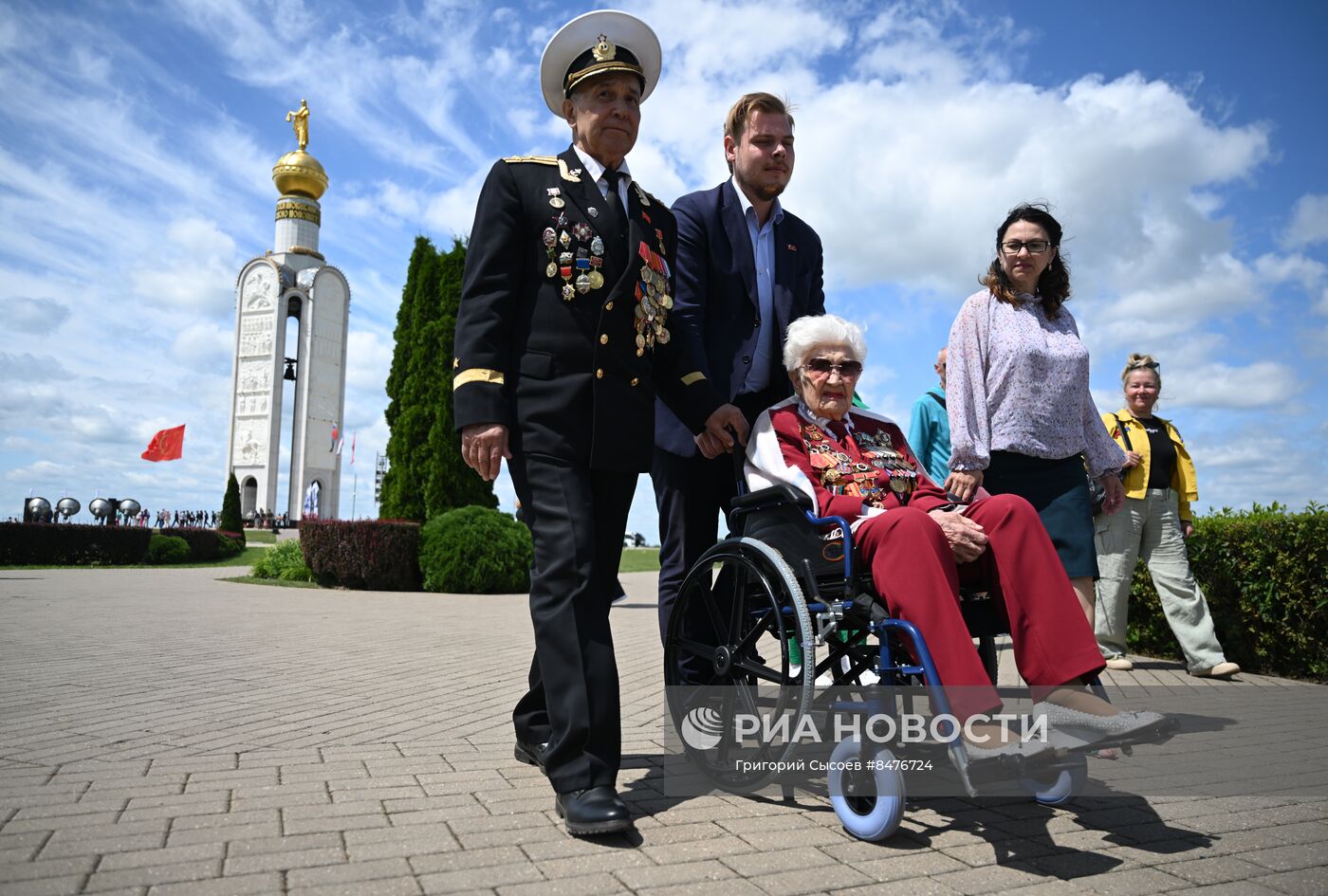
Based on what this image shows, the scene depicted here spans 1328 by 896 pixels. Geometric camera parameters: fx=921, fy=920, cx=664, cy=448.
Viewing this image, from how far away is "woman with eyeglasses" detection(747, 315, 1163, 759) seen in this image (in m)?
2.35

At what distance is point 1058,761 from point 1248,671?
17.0 ft

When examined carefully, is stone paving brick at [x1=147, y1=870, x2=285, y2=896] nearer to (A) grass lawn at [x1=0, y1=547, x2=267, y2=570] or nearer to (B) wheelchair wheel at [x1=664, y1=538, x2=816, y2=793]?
(B) wheelchair wheel at [x1=664, y1=538, x2=816, y2=793]

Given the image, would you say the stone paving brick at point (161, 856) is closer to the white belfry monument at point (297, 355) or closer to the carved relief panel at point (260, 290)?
the white belfry monument at point (297, 355)

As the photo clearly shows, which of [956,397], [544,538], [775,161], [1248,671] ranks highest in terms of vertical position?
[775,161]

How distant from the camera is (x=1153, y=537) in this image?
626 cm

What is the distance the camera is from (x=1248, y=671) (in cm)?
638

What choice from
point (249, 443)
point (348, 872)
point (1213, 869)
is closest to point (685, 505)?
point (348, 872)

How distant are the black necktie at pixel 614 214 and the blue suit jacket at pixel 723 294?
56 cm

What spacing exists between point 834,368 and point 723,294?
2.46 feet

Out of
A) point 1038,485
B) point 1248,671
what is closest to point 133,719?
point 1038,485

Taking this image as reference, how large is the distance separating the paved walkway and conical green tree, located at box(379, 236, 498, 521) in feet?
36.0

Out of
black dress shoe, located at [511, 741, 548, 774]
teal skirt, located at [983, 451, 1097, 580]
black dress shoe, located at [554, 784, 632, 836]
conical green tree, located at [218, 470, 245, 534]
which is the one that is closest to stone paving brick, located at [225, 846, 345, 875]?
black dress shoe, located at [554, 784, 632, 836]

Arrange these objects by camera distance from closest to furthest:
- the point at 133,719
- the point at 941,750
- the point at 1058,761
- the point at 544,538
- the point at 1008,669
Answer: the point at 1058,761
the point at 941,750
the point at 544,538
the point at 133,719
the point at 1008,669

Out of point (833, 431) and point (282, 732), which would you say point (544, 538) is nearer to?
point (833, 431)
